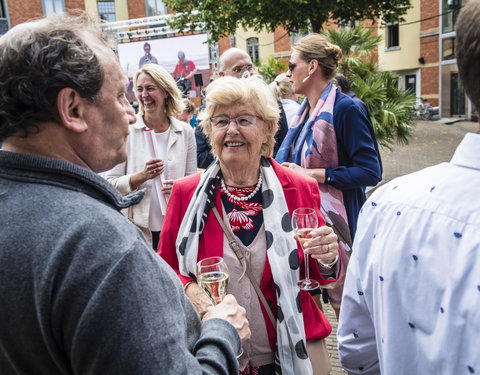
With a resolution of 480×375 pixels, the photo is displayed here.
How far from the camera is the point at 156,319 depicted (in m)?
0.94

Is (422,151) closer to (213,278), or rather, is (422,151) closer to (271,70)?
(271,70)

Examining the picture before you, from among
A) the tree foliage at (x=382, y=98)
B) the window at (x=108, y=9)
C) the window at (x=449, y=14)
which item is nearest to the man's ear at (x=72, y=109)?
the tree foliage at (x=382, y=98)

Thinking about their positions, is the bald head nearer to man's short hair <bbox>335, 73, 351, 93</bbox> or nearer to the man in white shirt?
man's short hair <bbox>335, 73, 351, 93</bbox>

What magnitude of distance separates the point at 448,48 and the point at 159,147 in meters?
28.2

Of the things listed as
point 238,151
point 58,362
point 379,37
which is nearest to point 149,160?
point 238,151

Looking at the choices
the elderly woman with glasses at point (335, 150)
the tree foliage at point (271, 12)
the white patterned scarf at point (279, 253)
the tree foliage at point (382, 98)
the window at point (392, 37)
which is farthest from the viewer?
the window at point (392, 37)

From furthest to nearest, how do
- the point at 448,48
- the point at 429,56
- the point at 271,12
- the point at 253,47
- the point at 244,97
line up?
the point at 253,47 < the point at 429,56 < the point at 448,48 < the point at 271,12 < the point at 244,97

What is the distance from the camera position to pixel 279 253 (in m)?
2.05

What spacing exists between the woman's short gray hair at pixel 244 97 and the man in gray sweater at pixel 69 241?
1.20 m

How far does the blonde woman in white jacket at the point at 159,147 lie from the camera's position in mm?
3475

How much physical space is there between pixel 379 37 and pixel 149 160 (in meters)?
8.51

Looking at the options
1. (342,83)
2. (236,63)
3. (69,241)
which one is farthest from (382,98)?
(69,241)

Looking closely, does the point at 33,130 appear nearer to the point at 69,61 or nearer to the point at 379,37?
the point at 69,61

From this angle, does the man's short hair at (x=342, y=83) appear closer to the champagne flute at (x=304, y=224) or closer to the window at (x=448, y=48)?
the champagne flute at (x=304, y=224)
